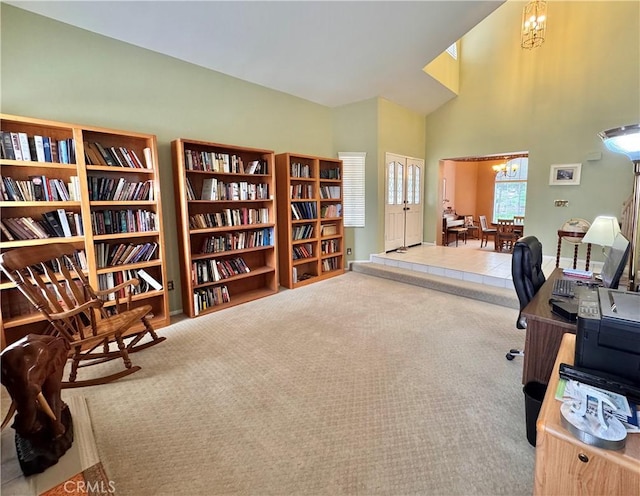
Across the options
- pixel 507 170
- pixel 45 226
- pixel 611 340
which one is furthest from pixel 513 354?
pixel 507 170

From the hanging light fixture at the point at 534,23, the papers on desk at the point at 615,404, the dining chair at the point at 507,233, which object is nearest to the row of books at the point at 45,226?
the papers on desk at the point at 615,404

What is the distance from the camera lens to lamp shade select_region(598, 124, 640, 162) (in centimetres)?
148

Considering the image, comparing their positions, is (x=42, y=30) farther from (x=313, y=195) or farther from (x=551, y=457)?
(x=551, y=457)

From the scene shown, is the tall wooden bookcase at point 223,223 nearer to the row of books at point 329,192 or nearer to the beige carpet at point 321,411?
the beige carpet at point 321,411

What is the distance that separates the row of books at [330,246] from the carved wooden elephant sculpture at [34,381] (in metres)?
3.96

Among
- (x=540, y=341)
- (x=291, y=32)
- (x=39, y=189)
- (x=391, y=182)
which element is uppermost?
(x=291, y=32)

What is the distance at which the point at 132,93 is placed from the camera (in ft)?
10.4

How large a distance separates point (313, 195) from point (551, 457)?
423 cm

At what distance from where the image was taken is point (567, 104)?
488cm

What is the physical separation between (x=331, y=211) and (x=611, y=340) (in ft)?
13.9

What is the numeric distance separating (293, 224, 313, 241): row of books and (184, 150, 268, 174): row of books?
1.10 m

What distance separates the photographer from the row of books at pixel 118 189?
280cm

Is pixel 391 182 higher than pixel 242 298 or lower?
higher

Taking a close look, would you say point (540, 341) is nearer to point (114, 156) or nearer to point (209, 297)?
point (209, 297)
